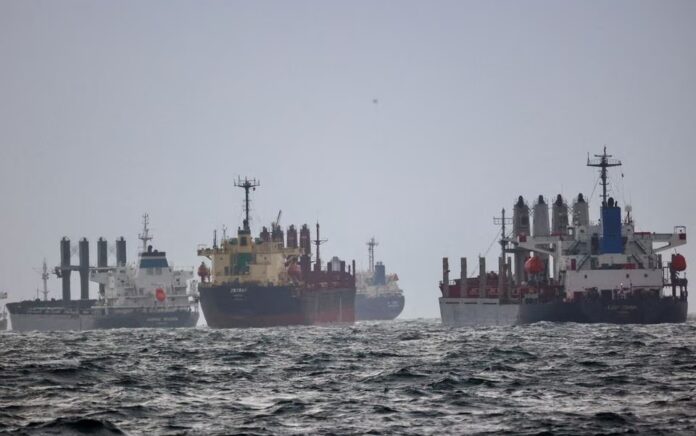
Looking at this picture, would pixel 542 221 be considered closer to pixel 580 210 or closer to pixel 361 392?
pixel 580 210

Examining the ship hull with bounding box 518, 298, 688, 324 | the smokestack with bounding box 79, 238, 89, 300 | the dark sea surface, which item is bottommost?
the dark sea surface

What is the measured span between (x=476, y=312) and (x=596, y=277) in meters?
18.0

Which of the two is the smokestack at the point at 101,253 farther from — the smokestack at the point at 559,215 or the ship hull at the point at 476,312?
the smokestack at the point at 559,215

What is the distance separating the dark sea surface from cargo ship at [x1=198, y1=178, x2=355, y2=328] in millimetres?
74742

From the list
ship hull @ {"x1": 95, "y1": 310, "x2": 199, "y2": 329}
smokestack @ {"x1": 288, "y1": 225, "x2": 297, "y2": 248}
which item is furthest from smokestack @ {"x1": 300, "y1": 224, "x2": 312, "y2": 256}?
ship hull @ {"x1": 95, "y1": 310, "x2": 199, "y2": 329}

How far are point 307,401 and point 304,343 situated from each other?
38.2 meters

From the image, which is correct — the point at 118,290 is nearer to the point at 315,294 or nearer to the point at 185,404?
the point at 315,294

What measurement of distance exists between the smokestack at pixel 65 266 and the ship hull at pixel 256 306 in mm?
37237

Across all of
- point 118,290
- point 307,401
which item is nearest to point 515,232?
point 118,290

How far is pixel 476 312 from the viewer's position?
122 m

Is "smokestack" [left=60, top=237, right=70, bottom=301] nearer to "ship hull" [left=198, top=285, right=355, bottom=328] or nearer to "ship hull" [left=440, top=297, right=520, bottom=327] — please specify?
"ship hull" [left=198, top=285, right=355, bottom=328]

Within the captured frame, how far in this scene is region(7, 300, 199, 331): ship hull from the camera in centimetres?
14862

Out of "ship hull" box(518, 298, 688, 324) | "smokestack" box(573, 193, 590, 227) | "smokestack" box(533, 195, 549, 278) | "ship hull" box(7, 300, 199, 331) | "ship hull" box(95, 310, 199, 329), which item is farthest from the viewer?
"ship hull" box(7, 300, 199, 331)

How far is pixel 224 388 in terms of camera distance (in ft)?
130
